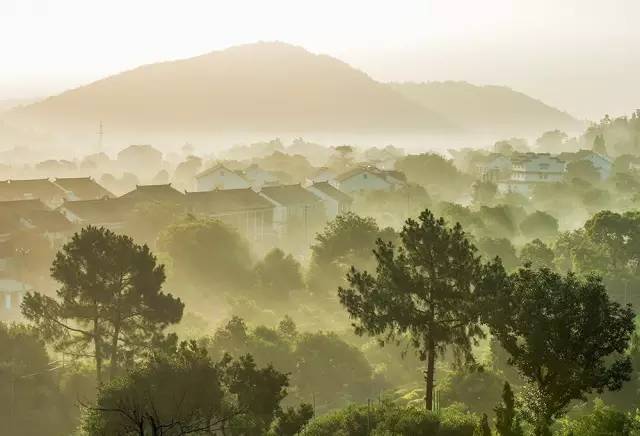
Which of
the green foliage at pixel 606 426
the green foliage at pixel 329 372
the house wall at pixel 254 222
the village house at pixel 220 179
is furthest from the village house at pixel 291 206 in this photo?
the green foliage at pixel 606 426

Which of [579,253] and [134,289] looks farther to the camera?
[579,253]

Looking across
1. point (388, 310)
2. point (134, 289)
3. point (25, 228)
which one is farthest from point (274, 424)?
point (25, 228)

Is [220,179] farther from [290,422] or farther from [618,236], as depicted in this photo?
[290,422]

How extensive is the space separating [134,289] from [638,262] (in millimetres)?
35620

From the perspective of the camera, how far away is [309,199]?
82.9m

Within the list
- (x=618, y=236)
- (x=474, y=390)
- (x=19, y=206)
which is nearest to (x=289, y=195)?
(x=19, y=206)

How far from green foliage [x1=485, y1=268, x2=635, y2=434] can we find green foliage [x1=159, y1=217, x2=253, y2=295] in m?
31.1

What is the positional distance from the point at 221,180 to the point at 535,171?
44.9 m

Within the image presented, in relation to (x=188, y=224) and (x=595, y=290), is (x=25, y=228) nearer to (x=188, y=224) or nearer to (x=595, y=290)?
(x=188, y=224)

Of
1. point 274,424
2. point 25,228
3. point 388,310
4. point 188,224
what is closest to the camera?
point 274,424

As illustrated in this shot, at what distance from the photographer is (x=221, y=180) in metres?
95.6

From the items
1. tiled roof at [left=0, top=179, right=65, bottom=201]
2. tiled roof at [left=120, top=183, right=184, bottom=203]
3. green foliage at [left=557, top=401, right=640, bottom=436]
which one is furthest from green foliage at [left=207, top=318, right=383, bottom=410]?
tiled roof at [left=0, top=179, right=65, bottom=201]

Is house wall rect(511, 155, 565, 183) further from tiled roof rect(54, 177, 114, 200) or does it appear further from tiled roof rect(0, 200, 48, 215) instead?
tiled roof rect(0, 200, 48, 215)

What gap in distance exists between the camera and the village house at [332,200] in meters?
86.2
